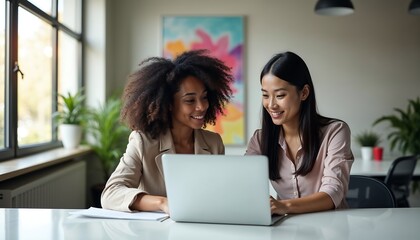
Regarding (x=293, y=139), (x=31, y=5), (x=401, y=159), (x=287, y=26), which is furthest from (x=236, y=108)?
(x=293, y=139)

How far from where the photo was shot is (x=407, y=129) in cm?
453

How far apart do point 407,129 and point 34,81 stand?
3.51 metres

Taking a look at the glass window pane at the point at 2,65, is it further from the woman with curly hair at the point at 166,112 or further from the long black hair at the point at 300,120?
the long black hair at the point at 300,120

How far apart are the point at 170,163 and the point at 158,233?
198 millimetres

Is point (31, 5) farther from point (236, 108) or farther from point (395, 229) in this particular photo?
point (395, 229)

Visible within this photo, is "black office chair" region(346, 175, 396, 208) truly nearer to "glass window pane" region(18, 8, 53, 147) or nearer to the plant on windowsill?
"glass window pane" region(18, 8, 53, 147)

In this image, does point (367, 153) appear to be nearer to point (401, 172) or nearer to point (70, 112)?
point (401, 172)

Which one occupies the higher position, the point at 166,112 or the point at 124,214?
the point at 166,112

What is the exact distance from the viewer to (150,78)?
1.91 meters

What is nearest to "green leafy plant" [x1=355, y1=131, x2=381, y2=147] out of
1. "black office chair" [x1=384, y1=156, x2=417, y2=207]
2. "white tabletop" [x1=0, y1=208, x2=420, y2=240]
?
"black office chair" [x1=384, y1=156, x2=417, y2=207]

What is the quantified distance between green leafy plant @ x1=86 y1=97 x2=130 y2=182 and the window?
37 cm

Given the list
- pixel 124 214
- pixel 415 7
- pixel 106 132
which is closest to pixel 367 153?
pixel 415 7

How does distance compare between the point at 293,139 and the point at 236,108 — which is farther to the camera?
the point at 236,108

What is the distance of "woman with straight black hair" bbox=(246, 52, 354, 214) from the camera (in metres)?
1.80
